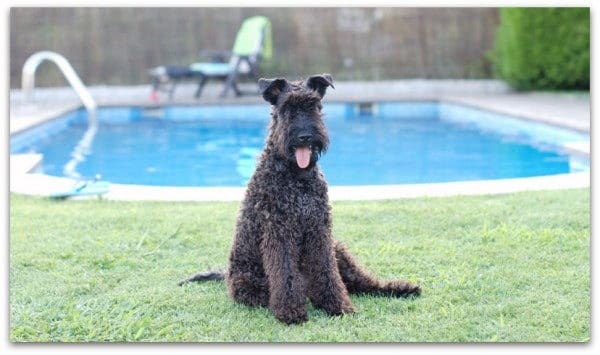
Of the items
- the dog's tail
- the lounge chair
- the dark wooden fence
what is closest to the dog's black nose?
the dog's tail

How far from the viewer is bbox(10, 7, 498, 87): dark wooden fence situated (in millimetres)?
15648

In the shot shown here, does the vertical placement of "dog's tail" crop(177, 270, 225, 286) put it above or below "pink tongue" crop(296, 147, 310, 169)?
below

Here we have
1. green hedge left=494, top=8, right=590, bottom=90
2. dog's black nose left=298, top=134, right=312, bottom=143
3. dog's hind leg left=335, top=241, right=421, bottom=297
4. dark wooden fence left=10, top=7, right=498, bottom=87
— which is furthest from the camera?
dark wooden fence left=10, top=7, right=498, bottom=87

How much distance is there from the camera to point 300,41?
53.2 feet

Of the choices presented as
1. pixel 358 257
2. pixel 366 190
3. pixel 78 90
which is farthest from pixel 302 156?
pixel 78 90

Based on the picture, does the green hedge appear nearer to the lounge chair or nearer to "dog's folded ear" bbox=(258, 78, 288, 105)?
the lounge chair

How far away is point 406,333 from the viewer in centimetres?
368

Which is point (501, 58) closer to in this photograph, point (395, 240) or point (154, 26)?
point (154, 26)

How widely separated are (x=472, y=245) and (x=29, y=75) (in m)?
9.67

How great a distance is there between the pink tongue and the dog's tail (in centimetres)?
111

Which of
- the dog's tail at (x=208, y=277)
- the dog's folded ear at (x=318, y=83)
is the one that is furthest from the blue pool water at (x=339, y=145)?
the dog's folded ear at (x=318, y=83)
